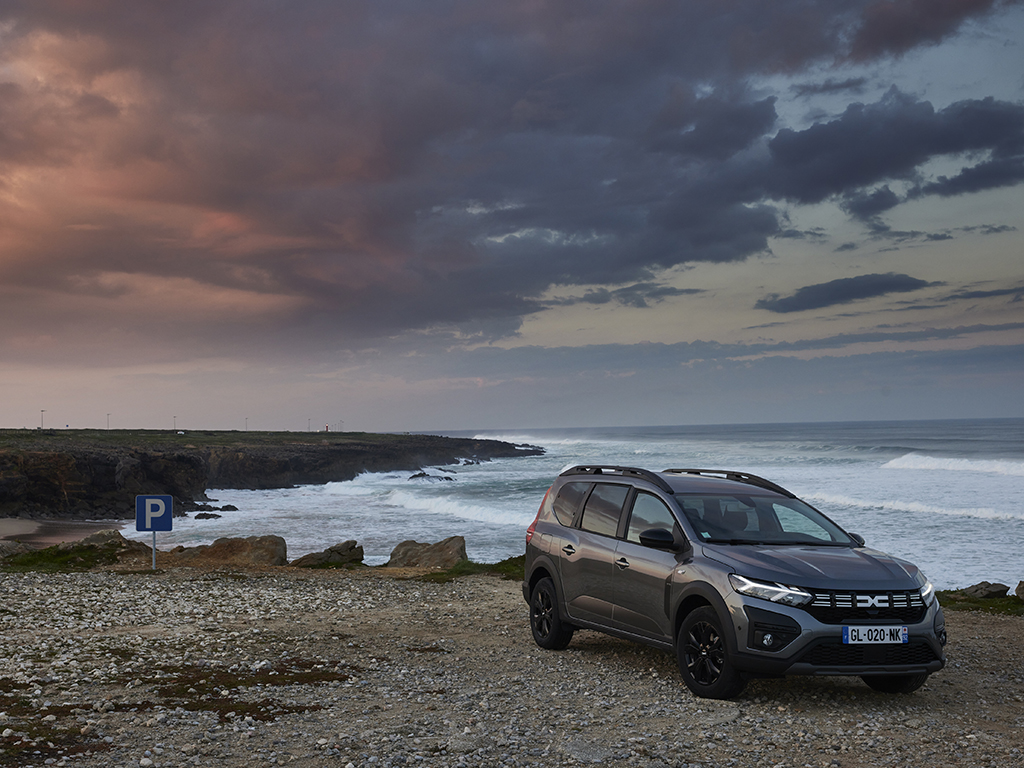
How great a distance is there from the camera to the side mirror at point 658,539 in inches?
314

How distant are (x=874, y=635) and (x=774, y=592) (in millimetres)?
922

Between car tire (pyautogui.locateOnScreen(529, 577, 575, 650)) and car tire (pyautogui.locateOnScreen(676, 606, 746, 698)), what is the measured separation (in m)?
2.23

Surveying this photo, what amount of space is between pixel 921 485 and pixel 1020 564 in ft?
84.1

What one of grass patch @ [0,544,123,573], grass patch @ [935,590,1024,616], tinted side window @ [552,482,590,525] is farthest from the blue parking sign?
grass patch @ [935,590,1024,616]

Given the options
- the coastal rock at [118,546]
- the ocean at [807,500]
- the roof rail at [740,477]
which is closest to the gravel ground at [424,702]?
the roof rail at [740,477]

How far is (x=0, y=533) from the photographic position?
36.8m

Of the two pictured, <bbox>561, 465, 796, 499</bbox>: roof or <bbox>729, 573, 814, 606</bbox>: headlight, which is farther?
<bbox>561, 465, 796, 499</bbox>: roof

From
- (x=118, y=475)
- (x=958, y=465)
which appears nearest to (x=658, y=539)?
(x=118, y=475)

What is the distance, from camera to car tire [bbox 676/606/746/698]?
730 cm

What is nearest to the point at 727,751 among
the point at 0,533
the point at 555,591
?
the point at 555,591

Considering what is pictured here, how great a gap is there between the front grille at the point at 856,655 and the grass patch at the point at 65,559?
1810cm

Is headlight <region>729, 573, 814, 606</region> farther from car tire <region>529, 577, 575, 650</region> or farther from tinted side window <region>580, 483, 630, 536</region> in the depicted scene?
car tire <region>529, 577, 575, 650</region>

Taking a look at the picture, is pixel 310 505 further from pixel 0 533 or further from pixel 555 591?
pixel 555 591

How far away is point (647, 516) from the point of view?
28.6 ft
